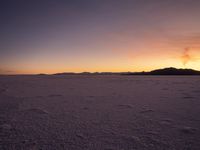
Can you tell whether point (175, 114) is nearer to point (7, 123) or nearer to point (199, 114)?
point (199, 114)

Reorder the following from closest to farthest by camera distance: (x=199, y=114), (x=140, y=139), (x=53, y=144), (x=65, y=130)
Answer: (x=53, y=144), (x=140, y=139), (x=65, y=130), (x=199, y=114)

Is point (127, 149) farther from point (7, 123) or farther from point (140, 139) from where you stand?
point (7, 123)

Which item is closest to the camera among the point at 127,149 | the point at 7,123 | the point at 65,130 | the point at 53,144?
the point at 127,149

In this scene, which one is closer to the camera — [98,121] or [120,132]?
[120,132]

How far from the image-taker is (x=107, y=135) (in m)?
2.33

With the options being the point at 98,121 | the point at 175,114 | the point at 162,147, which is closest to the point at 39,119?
the point at 98,121

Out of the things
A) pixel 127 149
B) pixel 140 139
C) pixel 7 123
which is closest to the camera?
pixel 127 149

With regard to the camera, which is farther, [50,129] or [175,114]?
[175,114]

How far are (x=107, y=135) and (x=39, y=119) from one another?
1517 mm

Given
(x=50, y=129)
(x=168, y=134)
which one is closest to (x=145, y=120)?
(x=168, y=134)

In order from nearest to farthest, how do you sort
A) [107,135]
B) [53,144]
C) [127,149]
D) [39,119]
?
[127,149] < [53,144] < [107,135] < [39,119]

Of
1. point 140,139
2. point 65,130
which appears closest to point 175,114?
point 140,139

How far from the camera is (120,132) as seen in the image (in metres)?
2.44

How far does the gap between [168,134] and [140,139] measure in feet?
1.64
